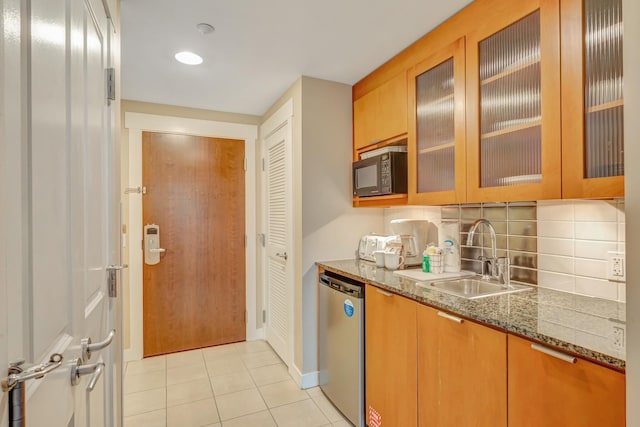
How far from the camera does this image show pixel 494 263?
1.75 metres

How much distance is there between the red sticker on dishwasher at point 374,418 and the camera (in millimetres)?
1762

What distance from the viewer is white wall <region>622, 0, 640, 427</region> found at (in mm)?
614

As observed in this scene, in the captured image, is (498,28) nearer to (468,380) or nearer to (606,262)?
(606,262)

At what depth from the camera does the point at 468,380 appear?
4.08 feet

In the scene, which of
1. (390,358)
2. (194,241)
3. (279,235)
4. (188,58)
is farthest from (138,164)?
(390,358)

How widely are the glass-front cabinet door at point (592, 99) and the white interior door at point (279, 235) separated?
5.97 feet

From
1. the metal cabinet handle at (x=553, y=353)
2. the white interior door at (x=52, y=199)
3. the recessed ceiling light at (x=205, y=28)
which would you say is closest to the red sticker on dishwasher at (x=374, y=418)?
the metal cabinet handle at (x=553, y=353)

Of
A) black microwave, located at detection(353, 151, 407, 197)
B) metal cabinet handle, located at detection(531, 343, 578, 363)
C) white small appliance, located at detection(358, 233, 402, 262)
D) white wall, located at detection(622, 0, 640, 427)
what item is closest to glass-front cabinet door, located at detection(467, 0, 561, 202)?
black microwave, located at detection(353, 151, 407, 197)

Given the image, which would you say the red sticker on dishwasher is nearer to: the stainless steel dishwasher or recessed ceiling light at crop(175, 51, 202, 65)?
the stainless steel dishwasher

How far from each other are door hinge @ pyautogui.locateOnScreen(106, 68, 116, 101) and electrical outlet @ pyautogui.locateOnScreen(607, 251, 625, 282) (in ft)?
7.03

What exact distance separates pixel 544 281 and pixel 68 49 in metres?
2.03

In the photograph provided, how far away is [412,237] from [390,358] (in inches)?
33.6

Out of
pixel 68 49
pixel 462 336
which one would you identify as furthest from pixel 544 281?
pixel 68 49

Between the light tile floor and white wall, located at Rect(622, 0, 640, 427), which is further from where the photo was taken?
the light tile floor
